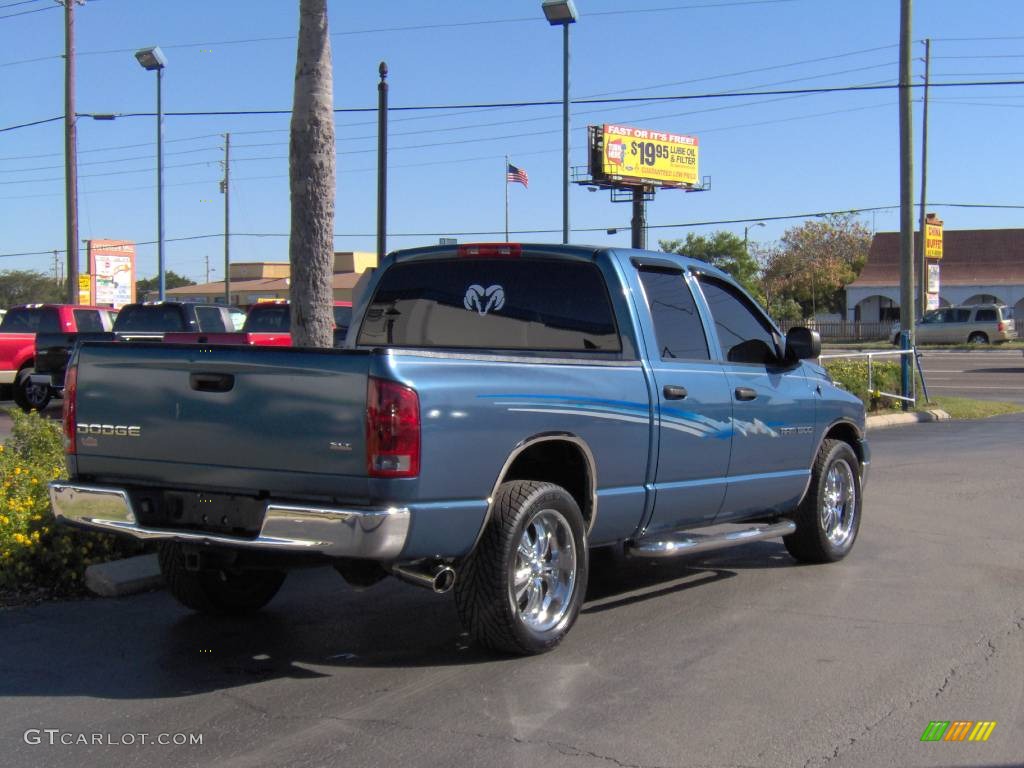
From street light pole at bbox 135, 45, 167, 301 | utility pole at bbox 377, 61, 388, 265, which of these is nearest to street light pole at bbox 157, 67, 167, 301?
street light pole at bbox 135, 45, 167, 301

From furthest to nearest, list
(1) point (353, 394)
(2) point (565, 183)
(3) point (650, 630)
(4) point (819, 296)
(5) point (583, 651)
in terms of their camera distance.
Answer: (4) point (819, 296)
(2) point (565, 183)
(3) point (650, 630)
(5) point (583, 651)
(1) point (353, 394)

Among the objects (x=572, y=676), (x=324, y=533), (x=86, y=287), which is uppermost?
(x=86, y=287)

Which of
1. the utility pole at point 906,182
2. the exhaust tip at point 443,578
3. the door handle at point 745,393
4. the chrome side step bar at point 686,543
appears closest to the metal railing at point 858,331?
the utility pole at point 906,182

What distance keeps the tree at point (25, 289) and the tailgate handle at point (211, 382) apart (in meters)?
90.7

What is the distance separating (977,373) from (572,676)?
33435mm

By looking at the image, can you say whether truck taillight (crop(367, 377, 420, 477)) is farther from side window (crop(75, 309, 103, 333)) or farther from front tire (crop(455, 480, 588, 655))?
side window (crop(75, 309, 103, 333))

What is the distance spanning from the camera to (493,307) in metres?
6.91

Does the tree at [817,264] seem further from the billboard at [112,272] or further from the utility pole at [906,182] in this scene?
the utility pole at [906,182]

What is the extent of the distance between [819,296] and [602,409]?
83476mm

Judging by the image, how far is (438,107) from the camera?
27.1 m

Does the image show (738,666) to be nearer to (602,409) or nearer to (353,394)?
(602,409)

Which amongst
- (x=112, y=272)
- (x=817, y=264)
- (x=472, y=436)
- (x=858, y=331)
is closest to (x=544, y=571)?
(x=472, y=436)

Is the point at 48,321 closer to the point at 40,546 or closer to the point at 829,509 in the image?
the point at 40,546

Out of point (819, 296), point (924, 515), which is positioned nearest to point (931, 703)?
point (924, 515)
